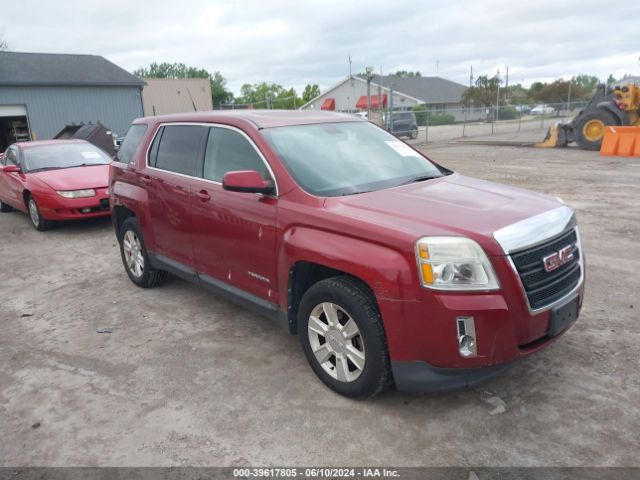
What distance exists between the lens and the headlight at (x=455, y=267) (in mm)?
2842

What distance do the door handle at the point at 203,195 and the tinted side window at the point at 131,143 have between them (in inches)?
59.0

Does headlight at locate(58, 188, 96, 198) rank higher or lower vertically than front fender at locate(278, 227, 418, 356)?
lower

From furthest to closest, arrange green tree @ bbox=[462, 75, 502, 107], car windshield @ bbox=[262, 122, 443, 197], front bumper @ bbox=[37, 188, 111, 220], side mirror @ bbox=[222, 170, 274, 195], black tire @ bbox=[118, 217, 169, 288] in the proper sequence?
green tree @ bbox=[462, 75, 502, 107]
front bumper @ bbox=[37, 188, 111, 220]
black tire @ bbox=[118, 217, 169, 288]
car windshield @ bbox=[262, 122, 443, 197]
side mirror @ bbox=[222, 170, 274, 195]

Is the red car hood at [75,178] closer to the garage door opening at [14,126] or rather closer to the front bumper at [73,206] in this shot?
Answer: the front bumper at [73,206]

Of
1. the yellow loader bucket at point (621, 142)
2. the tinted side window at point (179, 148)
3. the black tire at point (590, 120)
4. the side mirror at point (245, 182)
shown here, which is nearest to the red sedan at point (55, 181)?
the tinted side window at point (179, 148)

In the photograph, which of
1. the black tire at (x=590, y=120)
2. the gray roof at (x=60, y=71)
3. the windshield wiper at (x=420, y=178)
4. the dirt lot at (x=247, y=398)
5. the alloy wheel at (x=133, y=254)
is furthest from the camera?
the gray roof at (x=60, y=71)

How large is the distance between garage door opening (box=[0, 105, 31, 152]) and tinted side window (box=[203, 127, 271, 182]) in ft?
86.6

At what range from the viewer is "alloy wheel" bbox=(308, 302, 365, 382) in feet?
10.8

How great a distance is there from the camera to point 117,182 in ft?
18.7

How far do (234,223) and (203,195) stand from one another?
51cm

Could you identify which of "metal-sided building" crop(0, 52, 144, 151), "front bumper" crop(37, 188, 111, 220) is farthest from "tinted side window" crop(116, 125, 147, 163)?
"metal-sided building" crop(0, 52, 144, 151)

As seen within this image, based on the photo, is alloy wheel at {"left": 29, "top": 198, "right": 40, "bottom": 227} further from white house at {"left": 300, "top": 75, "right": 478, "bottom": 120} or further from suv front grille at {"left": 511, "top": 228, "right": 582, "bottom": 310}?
white house at {"left": 300, "top": 75, "right": 478, "bottom": 120}

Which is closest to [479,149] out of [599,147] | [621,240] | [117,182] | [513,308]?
[599,147]

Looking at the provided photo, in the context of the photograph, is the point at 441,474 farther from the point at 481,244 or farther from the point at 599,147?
the point at 599,147
